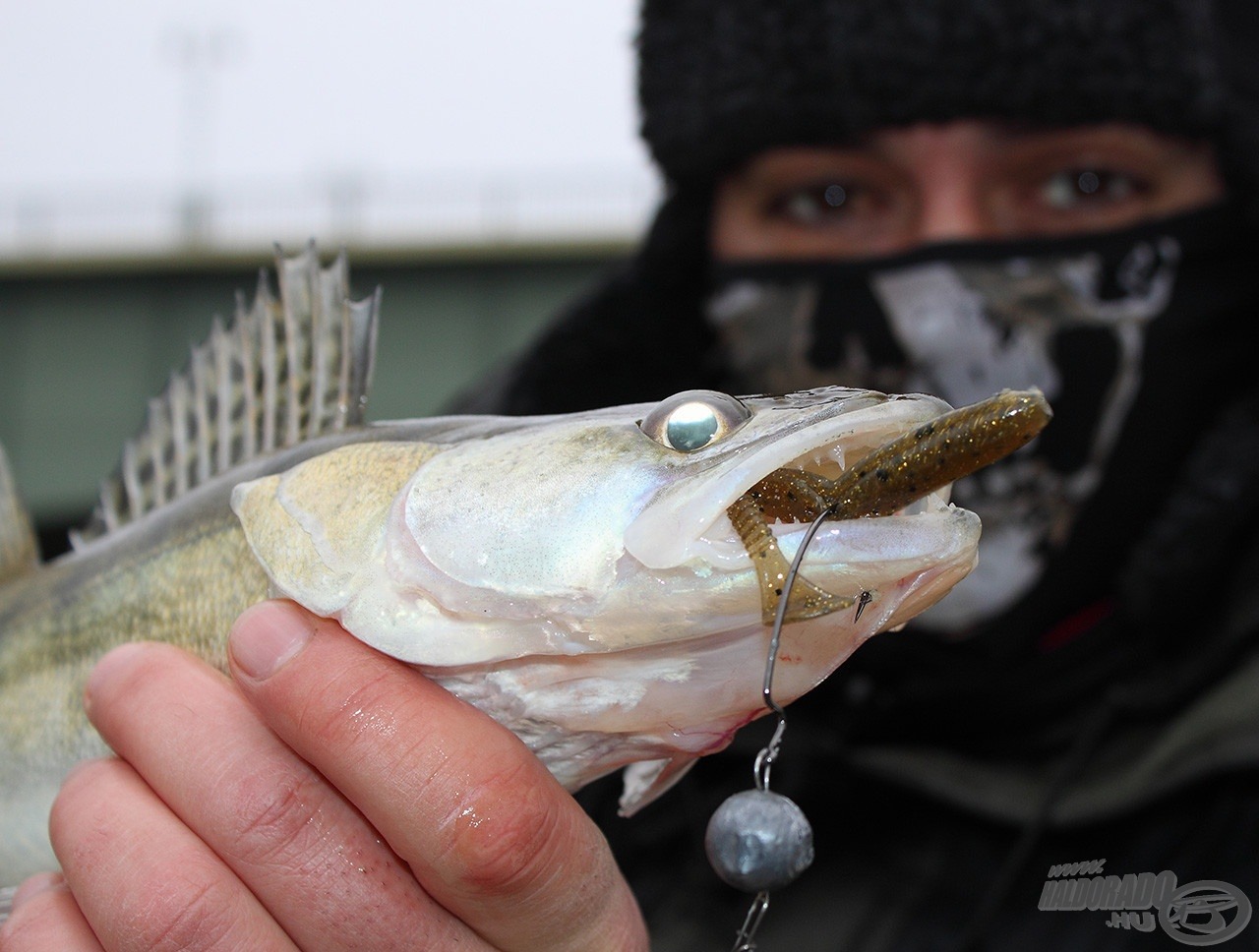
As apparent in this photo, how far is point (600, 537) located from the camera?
1.14 m

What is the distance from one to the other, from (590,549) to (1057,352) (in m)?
2.06

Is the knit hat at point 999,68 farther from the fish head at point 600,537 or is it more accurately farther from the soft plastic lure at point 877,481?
the soft plastic lure at point 877,481

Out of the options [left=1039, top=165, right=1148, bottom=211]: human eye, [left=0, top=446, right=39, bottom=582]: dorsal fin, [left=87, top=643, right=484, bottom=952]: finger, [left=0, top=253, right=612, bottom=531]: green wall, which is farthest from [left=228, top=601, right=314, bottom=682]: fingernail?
[left=0, top=253, right=612, bottom=531]: green wall

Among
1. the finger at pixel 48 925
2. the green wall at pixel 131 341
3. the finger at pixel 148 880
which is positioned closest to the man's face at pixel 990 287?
the finger at pixel 148 880

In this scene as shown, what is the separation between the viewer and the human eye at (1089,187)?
116 inches

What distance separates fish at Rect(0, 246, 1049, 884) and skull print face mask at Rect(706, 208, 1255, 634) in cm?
169

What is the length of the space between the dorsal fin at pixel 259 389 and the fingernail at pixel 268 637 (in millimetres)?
409

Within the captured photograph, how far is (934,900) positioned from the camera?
2857 mm

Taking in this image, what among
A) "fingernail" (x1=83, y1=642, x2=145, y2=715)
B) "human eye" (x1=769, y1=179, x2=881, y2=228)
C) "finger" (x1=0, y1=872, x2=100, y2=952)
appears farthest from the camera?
"human eye" (x1=769, y1=179, x2=881, y2=228)

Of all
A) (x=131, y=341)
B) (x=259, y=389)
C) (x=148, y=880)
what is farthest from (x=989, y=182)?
(x=131, y=341)

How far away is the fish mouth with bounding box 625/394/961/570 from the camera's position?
105 cm

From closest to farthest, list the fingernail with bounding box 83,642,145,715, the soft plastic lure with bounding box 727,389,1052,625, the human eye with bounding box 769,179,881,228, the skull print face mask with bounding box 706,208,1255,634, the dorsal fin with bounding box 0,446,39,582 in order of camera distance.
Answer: the soft plastic lure with bounding box 727,389,1052,625
the fingernail with bounding box 83,642,145,715
the dorsal fin with bounding box 0,446,39,582
the skull print face mask with bounding box 706,208,1255,634
the human eye with bounding box 769,179,881,228

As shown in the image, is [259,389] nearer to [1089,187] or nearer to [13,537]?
[13,537]

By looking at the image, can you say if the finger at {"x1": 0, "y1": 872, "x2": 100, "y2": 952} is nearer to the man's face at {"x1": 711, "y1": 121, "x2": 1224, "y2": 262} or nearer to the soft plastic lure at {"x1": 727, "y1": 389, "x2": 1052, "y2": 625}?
the soft plastic lure at {"x1": 727, "y1": 389, "x2": 1052, "y2": 625}
